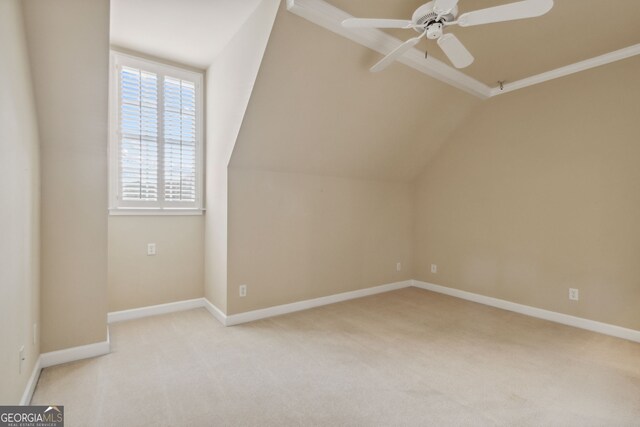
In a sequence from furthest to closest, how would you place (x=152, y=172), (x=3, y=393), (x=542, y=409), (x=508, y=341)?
1. (x=152, y=172)
2. (x=508, y=341)
3. (x=542, y=409)
4. (x=3, y=393)

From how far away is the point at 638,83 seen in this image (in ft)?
9.24

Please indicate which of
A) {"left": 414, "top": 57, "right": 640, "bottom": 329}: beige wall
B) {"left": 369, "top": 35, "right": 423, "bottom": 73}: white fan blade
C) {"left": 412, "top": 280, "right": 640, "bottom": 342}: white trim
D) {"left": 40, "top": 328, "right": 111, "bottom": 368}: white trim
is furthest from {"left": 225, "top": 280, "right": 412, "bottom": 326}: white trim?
{"left": 369, "top": 35, "right": 423, "bottom": 73}: white fan blade

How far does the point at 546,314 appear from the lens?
3.37 m

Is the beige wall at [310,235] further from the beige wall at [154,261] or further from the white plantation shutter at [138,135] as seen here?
the white plantation shutter at [138,135]

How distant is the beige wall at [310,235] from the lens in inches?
126

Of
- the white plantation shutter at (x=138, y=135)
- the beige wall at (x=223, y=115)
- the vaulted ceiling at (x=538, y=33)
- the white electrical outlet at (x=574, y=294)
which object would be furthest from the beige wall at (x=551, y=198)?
the white plantation shutter at (x=138, y=135)

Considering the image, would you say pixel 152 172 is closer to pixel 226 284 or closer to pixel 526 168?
pixel 226 284

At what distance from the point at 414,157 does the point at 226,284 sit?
292 cm

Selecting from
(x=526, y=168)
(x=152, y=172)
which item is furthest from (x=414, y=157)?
(x=152, y=172)

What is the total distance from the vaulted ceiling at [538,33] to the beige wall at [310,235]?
1.60 metres

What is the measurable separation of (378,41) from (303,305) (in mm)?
2760

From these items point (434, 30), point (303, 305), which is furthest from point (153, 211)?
point (434, 30)

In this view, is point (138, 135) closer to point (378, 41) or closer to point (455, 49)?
point (378, 41)

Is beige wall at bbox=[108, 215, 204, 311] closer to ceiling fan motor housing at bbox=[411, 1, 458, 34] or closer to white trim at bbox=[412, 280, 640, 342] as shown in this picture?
ceiling fan motor housing at bbox=[411, 1, 458, 34]
